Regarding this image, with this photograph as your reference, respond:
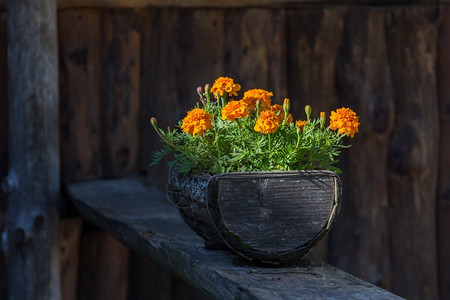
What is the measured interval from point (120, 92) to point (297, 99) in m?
0.76

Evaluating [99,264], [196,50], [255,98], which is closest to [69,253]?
[99,264]

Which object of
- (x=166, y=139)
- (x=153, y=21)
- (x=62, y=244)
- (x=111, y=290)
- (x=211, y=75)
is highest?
(x=153, y=21)

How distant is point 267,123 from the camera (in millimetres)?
1937

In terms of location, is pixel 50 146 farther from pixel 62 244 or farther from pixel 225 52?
pixel 225 52

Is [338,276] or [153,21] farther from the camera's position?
[153,21]

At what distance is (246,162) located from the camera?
205 centimetres

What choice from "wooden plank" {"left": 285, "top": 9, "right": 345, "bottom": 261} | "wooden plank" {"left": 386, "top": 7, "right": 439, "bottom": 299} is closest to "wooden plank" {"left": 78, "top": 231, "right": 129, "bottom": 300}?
"wooden plank" {"left": 285, "top": 9, "right": 345, "bottom": 261}

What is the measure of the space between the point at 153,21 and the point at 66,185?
2.52 feet

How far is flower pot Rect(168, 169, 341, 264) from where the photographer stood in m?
1.95

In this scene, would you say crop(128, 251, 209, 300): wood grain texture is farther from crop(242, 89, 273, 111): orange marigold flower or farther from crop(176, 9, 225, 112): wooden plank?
crop(242, 89, 273, 111): orange marigold flower

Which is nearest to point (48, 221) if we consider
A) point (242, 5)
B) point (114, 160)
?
point (114, 160)

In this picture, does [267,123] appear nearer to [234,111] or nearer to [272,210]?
[234,111]

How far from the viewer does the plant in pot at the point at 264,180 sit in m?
1.96

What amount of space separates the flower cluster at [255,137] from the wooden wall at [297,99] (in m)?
1.22
